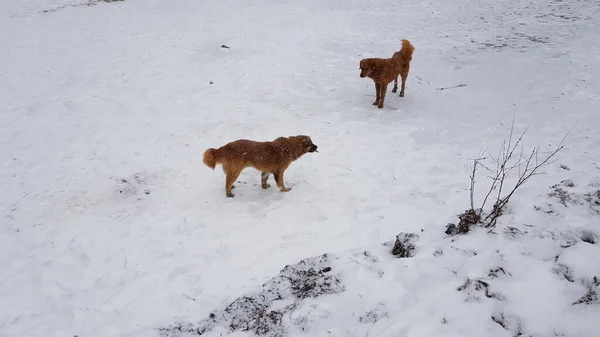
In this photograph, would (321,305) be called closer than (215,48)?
Yes

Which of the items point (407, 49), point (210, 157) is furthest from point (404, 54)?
point (210, 157)

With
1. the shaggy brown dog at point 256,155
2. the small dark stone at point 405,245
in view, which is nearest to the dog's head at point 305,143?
the shaggy brown dog at point 256,155

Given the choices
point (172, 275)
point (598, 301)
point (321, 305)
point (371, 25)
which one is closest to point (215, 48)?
point (371, 25)

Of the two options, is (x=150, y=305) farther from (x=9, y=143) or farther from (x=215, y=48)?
(x=215, y=48)

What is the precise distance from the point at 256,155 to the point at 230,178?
78 centimetres

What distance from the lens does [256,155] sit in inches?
263

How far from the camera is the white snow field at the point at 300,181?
3.81 m

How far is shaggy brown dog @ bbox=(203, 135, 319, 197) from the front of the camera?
21.8 ft

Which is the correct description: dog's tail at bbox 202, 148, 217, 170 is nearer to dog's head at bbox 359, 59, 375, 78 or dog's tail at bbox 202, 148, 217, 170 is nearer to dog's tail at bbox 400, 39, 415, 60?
dog's head at bbox 359, 59, 375, 78

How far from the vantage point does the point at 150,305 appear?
4738 mm

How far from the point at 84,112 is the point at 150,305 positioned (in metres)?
8.44

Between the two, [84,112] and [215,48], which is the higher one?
[215,48]

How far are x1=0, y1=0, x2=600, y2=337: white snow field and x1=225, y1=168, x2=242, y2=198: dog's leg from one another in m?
0.27

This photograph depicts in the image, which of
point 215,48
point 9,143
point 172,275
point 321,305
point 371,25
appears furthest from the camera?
point 371,25
